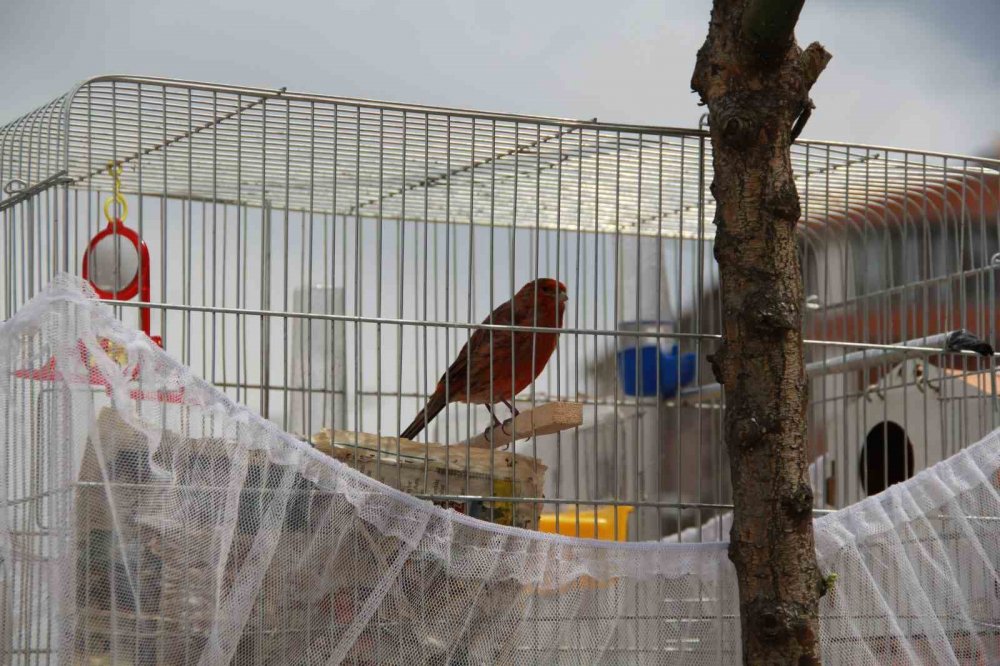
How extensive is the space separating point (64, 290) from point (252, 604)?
0.67 metres

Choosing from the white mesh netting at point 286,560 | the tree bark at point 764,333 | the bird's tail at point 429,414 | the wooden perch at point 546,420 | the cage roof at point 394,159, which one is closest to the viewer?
the white mesh netting at point 286,560

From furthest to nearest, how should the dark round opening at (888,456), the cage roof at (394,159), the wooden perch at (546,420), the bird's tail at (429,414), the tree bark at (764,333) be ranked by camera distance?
the dark round opening at (888,456)
the bird's tail at (429,414)
the wooden perch at (546,420)
the cage roof at (394,159)
the tree bark at (764,333)

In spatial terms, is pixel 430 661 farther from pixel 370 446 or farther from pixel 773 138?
pixel 773 138

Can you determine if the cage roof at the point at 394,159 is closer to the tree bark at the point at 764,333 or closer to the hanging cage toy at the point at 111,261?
the hanging cage toy at the point at 111,261

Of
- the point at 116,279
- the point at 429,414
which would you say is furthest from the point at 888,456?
the point at 116,279

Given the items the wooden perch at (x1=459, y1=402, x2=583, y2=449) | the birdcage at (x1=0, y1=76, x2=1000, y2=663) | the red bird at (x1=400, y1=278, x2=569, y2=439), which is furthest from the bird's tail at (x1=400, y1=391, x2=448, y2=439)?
the wooden perch at (x1=459, y1=402, x2=583, y2=449)

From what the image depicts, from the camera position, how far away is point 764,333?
2.46 metres

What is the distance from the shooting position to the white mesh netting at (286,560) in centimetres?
223

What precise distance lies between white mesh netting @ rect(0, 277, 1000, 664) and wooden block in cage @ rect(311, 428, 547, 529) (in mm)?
196

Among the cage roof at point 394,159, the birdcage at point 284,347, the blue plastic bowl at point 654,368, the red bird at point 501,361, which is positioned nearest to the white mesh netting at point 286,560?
the birdcage at point 284,347

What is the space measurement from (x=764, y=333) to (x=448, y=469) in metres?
0.74

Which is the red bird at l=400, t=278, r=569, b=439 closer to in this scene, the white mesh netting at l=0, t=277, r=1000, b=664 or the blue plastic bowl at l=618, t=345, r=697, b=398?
the white mesh netting at l=0, t=277, r=1000, b=664

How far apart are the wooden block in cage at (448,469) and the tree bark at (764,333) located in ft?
1.65

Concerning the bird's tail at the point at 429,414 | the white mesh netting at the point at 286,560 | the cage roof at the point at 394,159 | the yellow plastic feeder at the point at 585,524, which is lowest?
the yellow plastic feeder at the point at 585,524
